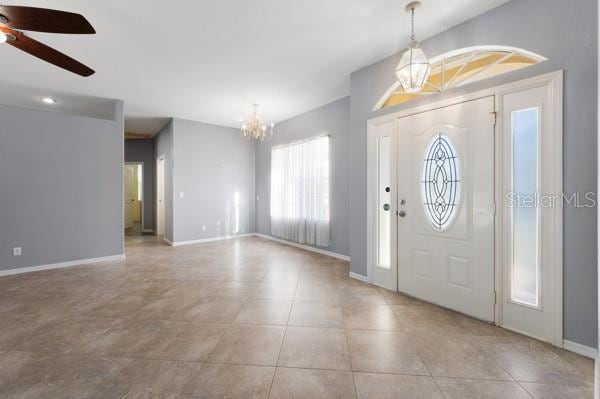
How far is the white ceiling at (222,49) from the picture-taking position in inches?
93.1

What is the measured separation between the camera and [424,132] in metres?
2.90

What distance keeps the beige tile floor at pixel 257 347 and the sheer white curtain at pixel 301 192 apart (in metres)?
1.85

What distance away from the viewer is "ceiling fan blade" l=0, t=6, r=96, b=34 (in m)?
1.71

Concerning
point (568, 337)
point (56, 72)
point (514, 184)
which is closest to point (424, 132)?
point (514, 184)

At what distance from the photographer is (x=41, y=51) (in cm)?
222

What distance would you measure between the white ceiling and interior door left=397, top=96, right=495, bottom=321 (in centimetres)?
103

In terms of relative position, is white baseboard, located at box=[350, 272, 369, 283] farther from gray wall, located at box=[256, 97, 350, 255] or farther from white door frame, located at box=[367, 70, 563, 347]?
Answer: gray wall, located at box=[256, 97, 350, 255]

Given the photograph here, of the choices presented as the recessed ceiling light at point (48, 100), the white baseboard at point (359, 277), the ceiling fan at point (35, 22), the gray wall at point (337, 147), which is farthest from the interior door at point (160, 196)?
the white baseboard at point (359, 277)

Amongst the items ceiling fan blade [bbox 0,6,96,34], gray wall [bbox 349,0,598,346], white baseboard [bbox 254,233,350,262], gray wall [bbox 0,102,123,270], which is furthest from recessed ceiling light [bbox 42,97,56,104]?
gray wall [bbox 349,0,598,346]

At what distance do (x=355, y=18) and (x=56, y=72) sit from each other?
13.8 ft

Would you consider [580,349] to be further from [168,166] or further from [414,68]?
[168,166]

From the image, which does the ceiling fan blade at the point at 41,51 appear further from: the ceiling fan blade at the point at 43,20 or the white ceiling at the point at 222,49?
the white ceiling at the point at 222,49

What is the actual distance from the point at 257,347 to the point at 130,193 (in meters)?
8.82

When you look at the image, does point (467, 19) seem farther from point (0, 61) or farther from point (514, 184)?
point (0, 61)
